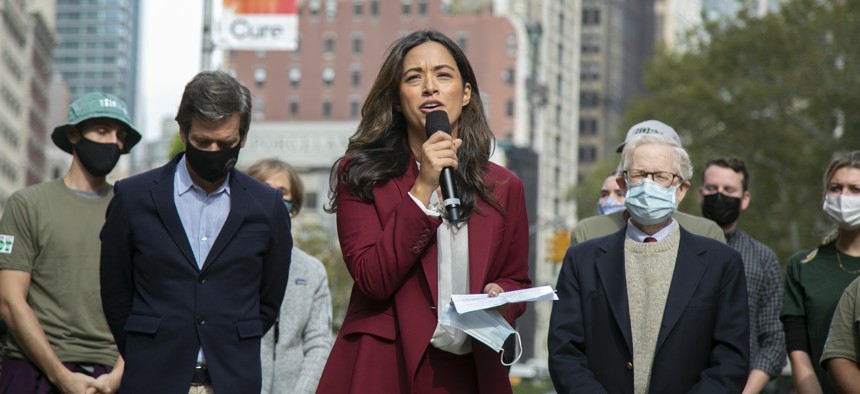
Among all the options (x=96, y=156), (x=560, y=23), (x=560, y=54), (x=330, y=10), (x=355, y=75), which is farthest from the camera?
(x=560, y=23)

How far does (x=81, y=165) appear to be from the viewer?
24.2 feet

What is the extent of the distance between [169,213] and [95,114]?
1837mm

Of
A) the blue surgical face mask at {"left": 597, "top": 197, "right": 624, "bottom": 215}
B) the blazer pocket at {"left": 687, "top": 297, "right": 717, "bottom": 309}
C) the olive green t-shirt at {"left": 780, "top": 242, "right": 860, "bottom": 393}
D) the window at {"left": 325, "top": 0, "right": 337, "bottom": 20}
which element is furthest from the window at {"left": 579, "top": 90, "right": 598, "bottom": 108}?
the blazer pocket at {"left": 687, "top": 297, "right": 717, "bottom": 309}

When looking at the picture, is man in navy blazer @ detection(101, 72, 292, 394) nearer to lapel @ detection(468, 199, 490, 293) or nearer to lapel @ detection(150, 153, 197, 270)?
lapel @ detection(150, 153, 197, 270)

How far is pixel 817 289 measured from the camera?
25.0ft

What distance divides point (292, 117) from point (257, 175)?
110 m

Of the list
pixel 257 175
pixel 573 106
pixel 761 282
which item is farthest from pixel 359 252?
pixel 573 106

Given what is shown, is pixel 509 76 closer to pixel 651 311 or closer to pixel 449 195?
pixel 651 311

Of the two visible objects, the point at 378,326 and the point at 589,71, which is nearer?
the point at 378,326

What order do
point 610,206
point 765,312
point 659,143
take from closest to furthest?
point 659,143
point 765,312
point 610,206

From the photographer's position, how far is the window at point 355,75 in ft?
381

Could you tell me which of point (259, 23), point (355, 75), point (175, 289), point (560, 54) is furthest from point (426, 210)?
point (560, 54)

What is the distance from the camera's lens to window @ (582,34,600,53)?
15338cm

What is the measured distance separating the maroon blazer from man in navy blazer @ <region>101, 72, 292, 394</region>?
2.10 ft
